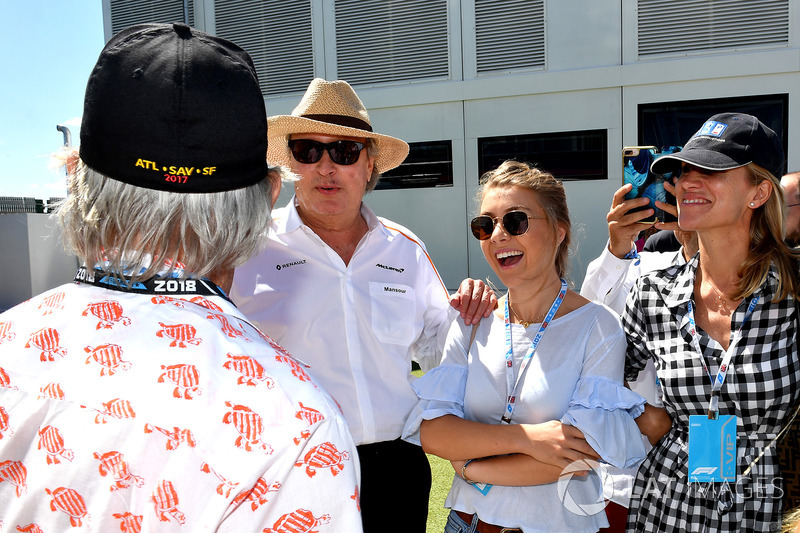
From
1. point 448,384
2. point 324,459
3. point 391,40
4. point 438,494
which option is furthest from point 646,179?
point 391,40

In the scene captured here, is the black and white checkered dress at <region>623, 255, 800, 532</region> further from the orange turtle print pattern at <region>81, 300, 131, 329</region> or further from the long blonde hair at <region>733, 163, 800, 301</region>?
the orange turtle print pattern at <region>81, 300, 131, 329</region>

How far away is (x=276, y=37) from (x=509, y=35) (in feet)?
15.6

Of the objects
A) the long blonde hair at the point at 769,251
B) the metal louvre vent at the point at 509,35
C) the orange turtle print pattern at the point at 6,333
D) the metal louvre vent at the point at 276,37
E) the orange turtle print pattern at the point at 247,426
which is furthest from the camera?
the metal louvre vent at the point at 276,37

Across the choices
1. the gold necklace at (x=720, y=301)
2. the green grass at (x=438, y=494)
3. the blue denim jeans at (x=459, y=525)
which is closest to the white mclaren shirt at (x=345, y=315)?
the blue denim jeans at (x=459, y=525)

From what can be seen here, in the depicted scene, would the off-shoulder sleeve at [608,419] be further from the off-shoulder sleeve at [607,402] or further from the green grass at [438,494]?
the green grass at [438,494]

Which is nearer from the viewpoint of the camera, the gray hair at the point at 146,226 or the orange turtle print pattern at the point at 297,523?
the orange turtle print pattern at the point at 297,523

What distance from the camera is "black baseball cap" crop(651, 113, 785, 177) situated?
74.7 inches

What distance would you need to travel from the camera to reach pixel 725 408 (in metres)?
1.80

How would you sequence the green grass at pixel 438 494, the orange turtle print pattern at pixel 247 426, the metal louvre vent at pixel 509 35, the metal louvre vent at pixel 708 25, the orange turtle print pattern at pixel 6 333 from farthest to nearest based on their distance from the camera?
the metal louvre vent at pixel 509 35 → the metal louvre vent at pixel 708 25 → the green grass at pixel 438 494 → the orange turtle print pattern at pixel 6 333 → the orange turtle print pattern at pixel 247 426

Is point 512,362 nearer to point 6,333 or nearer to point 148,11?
point 6,333

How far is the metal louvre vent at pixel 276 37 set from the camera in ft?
40.0

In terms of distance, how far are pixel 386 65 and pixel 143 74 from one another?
11.5 meters

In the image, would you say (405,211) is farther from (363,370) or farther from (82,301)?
(82,301)

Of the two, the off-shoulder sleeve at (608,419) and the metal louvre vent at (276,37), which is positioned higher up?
the metal louvre vent at (276,37)
